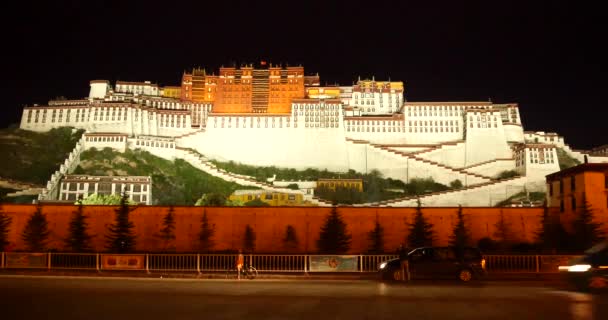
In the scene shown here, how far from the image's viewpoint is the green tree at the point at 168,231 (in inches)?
1190

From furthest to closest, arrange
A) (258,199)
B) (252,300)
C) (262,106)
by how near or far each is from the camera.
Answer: (262,106) < (258,199) < (252,300)

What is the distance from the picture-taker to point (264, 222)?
30859mm

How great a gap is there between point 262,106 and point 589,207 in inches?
3023

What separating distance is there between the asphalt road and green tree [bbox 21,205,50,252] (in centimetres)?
1377

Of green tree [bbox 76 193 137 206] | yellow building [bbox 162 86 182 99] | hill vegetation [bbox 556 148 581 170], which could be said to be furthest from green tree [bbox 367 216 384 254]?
yellow building [bbox 162 86 182 99]

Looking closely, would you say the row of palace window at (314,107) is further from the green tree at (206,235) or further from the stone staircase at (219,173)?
the green tree at (206,235)

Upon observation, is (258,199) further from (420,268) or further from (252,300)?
(252,300)

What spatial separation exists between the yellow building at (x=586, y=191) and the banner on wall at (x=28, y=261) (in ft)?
83.3

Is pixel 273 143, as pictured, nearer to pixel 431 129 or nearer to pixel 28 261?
pixel 431 129

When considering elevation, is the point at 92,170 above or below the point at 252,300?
above

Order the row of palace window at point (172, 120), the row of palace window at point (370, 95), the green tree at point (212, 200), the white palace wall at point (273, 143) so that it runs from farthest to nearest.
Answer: the row of palace window at point (370, 95) → the row of palace window at point (172, 120) → the white palace wall at point (273, 143) → the green tree at point (212, 200)

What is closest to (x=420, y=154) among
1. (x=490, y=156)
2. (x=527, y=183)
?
(x=490, y=156)

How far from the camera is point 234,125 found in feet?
294

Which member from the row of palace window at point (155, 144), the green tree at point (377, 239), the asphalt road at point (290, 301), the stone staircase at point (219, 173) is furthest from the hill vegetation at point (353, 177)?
the asphalt road at point (290, 301)
